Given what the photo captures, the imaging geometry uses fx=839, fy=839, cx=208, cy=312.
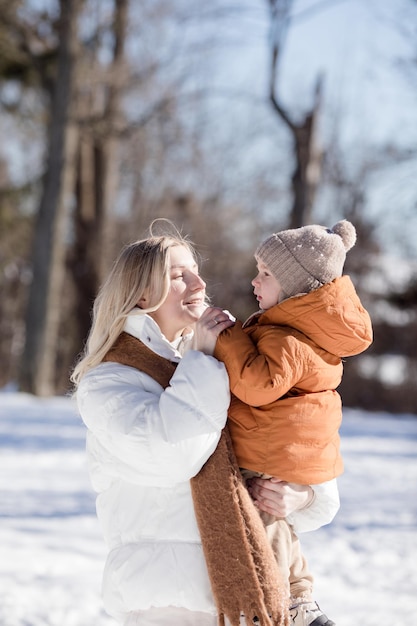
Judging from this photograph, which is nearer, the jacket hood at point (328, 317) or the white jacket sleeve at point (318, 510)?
the jacket hood at point (328, 317)

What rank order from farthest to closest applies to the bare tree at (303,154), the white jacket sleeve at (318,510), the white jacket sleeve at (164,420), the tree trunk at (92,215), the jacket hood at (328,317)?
the tree trunk at (92,215) < the bare tree at (303,154) < the white jacket sleeve at (318,510) < the jacket hood at (328,317) < the white jacket sleeve at (164,420)

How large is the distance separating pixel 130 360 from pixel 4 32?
A: 45.2 ft

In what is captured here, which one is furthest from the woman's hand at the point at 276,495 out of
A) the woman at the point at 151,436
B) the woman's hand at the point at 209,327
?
the woman's hand at the point at 209,327

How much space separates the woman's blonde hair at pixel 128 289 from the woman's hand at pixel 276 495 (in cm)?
59

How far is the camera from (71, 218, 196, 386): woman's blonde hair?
8.17 ft

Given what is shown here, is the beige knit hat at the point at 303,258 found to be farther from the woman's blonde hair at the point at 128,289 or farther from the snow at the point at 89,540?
the snow at the point at 89,540

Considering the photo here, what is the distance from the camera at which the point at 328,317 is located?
2.31 metres

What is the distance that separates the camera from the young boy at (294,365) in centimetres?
226

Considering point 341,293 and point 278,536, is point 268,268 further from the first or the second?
point 278,536

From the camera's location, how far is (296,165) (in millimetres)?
12914

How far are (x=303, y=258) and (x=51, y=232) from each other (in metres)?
11.9

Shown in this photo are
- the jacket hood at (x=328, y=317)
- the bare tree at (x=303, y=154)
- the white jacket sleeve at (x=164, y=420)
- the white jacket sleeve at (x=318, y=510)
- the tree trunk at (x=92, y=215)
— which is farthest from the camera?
the tree trunk at (x=92, y=215)

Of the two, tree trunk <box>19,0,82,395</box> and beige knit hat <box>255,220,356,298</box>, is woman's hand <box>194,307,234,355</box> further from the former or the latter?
tree trunk <box>19,0,82,395</box>

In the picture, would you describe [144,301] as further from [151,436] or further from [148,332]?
[151,436]
